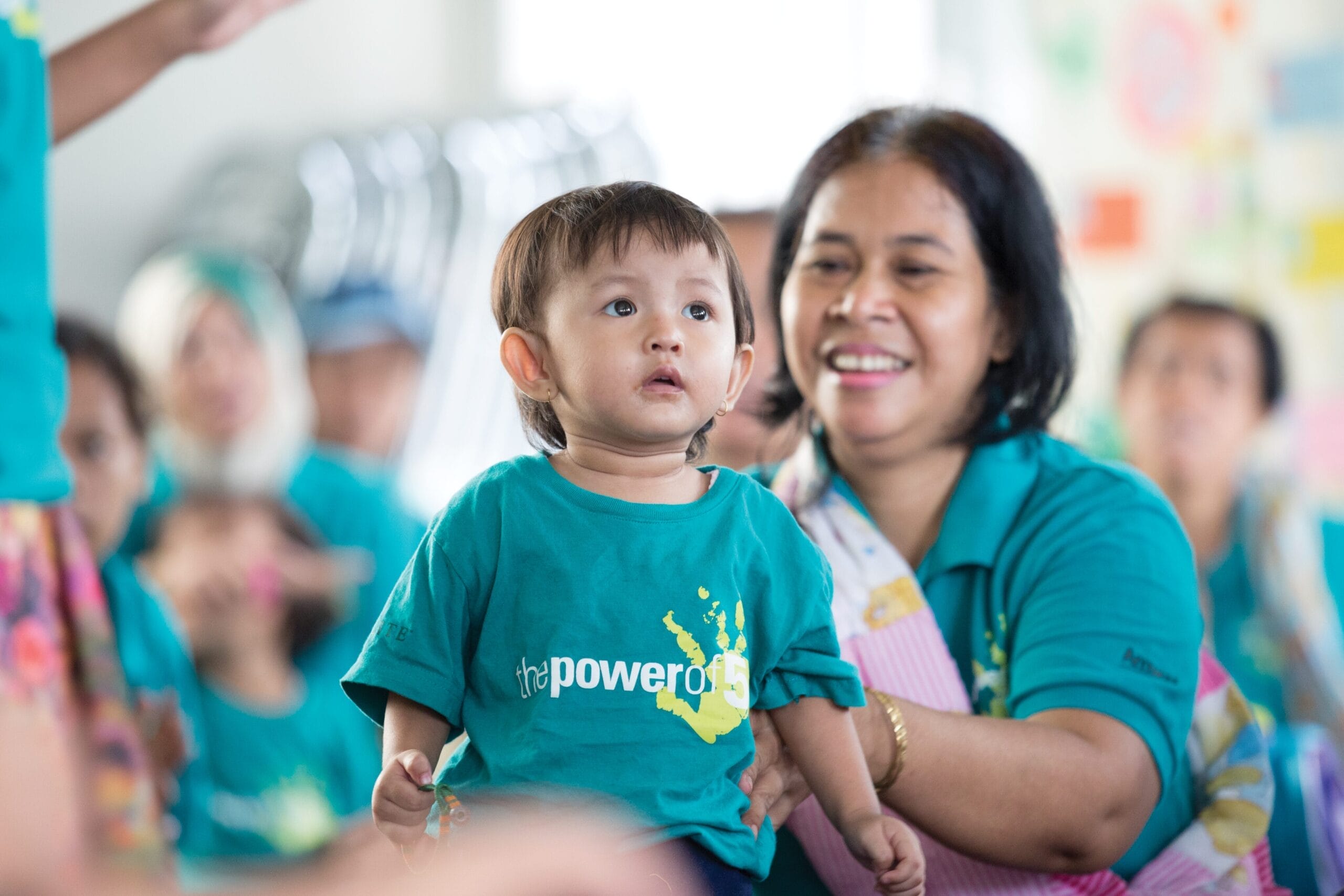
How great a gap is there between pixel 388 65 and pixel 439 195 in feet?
2.30

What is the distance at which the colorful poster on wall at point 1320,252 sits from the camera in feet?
11.8

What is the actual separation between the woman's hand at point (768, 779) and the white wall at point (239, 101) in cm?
246

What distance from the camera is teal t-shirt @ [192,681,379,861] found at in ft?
8.66

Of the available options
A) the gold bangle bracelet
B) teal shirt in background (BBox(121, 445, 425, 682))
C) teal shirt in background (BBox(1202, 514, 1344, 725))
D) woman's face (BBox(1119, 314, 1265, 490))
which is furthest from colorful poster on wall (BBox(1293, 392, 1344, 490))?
the gold bangle bracelet

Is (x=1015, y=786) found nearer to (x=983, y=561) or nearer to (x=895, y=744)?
(x=895, y=744)

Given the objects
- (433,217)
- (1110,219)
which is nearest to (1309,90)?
(1110,219)

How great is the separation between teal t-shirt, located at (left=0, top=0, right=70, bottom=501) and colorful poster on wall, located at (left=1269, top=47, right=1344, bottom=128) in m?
3.37

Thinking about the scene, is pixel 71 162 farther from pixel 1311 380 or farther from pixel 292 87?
pixel 1311 380

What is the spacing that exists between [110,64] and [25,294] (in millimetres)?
393

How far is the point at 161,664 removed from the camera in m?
2.29

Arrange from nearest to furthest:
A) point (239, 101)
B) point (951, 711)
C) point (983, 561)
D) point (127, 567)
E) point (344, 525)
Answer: point (951, 711)
point (983, 561)
point (127, 567)
point (344, 525)
point (239, 101)

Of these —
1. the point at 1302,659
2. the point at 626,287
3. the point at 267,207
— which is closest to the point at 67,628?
the point at 626,287

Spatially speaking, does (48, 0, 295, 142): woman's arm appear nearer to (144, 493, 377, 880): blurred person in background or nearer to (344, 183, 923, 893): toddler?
(344, 183, 923, 893): toddler

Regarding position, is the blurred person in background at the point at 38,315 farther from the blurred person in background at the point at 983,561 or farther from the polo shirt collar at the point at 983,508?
the polo shirt collar at the point at 983,508
